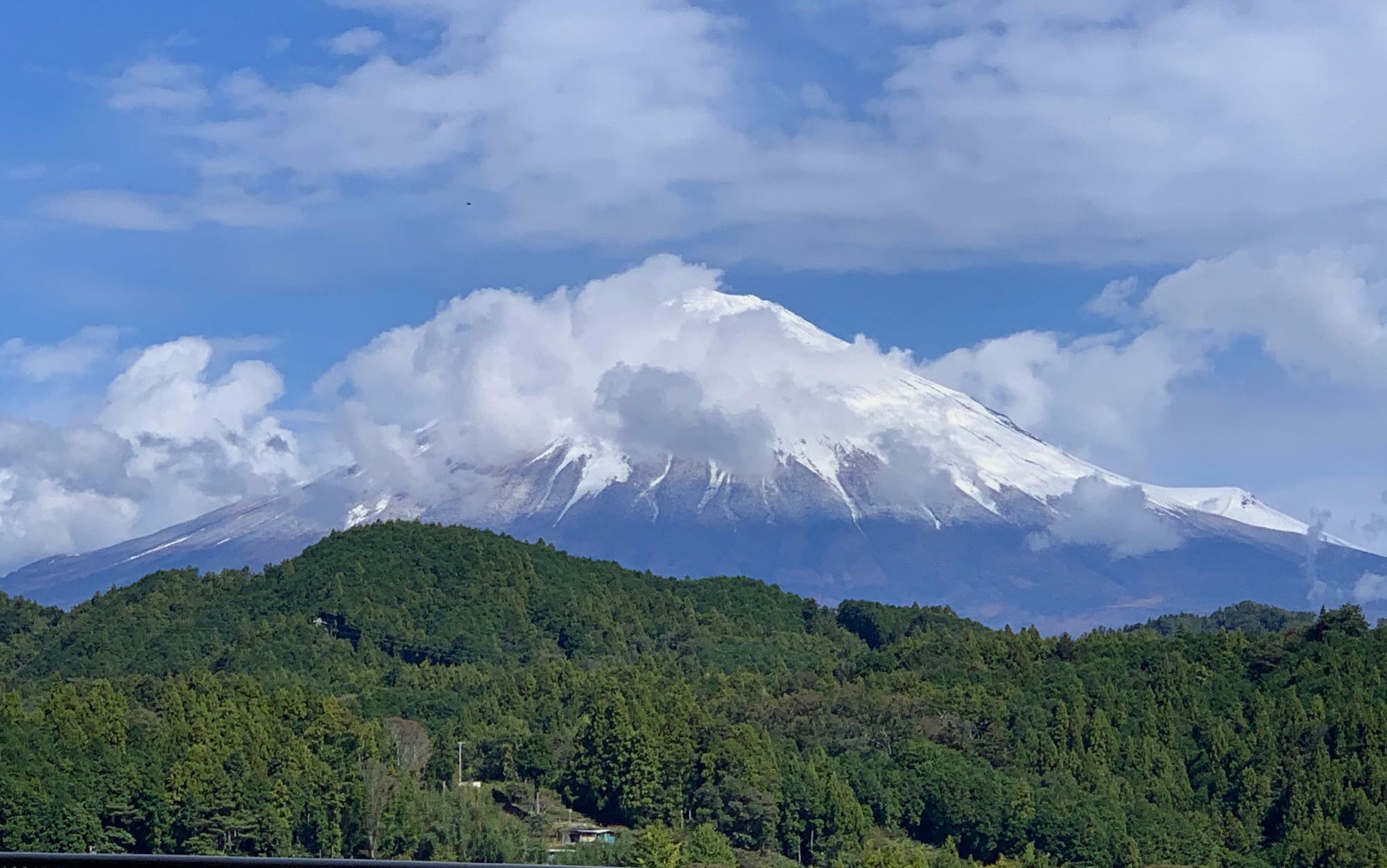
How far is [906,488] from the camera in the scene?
145250 millimetres

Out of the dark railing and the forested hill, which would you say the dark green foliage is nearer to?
the forested hill

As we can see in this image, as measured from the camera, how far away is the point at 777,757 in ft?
104

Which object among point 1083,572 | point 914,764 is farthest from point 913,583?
point 914,764

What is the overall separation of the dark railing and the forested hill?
2428cm

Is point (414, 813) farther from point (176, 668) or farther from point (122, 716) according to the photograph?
point (176, 668)

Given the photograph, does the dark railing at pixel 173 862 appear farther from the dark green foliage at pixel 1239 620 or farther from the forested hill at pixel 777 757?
the dark green foliage at pixel 1239 620

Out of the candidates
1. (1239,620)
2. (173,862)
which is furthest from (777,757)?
(173,862)

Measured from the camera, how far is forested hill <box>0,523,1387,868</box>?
91.1 feet

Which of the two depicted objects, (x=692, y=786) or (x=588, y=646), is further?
(x=588, y=646)

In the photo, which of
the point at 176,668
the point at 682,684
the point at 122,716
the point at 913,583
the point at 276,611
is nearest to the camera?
the point at 122,716

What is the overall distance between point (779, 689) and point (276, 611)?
64.7 ft

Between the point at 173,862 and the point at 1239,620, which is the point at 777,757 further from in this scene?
the point at 173,862

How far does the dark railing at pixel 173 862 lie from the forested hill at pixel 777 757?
24.3 metres

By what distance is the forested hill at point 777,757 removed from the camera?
2778 centimetres
